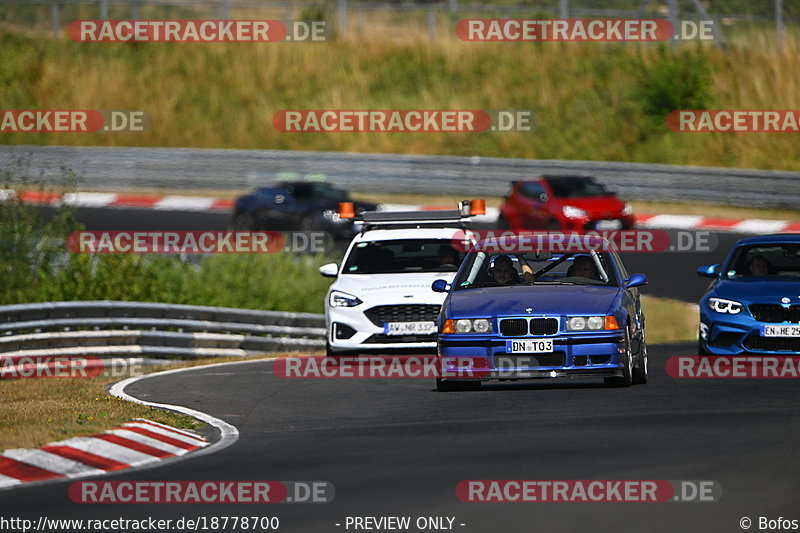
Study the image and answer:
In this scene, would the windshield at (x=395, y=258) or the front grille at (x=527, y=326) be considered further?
the windshield at (x=395, y=258)

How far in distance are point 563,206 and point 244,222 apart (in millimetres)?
6687

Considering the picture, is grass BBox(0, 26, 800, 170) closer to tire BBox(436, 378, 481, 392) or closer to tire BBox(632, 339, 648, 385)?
tire BBox(632, 339, 648, 385)

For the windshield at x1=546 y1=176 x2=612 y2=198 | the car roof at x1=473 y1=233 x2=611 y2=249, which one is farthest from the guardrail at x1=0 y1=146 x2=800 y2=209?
the car roof at x1=473 y1=233 x2=611 y2=249

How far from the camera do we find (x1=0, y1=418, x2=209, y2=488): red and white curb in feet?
34.1

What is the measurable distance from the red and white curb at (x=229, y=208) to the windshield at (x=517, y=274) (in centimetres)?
1618

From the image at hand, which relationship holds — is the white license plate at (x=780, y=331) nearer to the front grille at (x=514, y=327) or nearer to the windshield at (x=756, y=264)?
the windshield at (x=756, y=264)

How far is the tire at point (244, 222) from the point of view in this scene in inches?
1344

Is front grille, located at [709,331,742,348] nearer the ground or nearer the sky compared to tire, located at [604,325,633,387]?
nearer the sky

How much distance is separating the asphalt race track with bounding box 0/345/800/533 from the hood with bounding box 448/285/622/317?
74 centimetres

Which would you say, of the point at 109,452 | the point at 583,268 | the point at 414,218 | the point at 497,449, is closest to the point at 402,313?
the point at 414,218

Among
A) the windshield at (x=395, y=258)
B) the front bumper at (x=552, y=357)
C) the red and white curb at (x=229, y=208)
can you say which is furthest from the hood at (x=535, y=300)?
the red and white curb at (x=229, y=208)

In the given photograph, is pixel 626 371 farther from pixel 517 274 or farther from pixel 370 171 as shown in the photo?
pixel 370 171

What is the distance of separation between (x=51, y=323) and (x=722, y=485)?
1280 centimetres

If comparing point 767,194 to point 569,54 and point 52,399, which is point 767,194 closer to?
point 569,54
